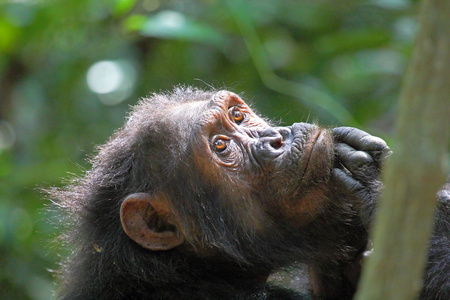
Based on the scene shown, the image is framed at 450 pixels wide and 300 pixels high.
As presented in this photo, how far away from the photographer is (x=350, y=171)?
311cm

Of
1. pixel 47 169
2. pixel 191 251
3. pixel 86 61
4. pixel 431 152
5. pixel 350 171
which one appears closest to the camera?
pixel 431 152

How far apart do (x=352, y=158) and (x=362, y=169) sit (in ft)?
0.26

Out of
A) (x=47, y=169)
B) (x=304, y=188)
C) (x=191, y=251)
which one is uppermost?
(x=47, y=169)

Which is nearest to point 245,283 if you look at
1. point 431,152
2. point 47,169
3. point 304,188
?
point 304,188

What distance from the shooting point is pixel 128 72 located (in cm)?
716

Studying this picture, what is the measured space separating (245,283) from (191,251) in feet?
1.12

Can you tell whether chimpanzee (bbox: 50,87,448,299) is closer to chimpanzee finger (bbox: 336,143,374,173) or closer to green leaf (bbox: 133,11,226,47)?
chimpanzee finger (bbox: 336,143,374,173)

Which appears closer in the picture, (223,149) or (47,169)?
(223,149)

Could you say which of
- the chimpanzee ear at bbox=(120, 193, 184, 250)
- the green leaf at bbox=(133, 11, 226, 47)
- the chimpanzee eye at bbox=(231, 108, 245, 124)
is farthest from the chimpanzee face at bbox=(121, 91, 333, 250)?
the green leaf at bbox=(133, 11, 226, 47)

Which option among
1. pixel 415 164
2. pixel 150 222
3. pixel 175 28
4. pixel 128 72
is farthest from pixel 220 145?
pixel 128 72

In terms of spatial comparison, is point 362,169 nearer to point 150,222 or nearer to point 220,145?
point 220,145

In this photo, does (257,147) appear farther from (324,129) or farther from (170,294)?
(170,294)

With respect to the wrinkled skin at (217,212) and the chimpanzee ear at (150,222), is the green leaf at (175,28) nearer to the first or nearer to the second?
the wrinkled skin at (217,212)

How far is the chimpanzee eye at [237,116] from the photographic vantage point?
3.75 metres
